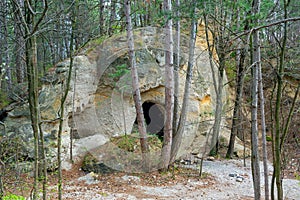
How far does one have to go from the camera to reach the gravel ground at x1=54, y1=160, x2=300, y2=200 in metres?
5.89

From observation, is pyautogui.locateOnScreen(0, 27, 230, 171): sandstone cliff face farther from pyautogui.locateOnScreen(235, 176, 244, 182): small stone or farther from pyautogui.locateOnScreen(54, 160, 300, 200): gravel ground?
pyautogui.locateOnScreen(235, 176, 244, 182): small stone

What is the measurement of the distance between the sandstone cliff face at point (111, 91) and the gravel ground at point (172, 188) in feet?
5.15

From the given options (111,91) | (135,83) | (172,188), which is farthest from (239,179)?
(111,91)

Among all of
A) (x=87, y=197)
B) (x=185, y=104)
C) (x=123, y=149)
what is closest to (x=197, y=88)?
(x=185, y=104)

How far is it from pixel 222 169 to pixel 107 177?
11.8 feet

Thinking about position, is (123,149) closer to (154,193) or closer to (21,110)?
(154,193)

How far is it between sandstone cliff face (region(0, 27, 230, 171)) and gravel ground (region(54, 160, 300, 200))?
1.57 m

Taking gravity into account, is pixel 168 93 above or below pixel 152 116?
above

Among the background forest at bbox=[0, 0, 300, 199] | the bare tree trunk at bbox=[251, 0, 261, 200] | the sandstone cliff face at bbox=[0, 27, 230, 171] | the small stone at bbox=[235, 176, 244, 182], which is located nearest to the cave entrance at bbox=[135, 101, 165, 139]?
the sandstone cliff face at bbox=[0, 27, 230, 171]

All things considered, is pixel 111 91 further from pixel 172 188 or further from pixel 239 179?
pixel 239 179

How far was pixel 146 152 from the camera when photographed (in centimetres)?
766

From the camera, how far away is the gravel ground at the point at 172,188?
5887 mm

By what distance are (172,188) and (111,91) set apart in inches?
165

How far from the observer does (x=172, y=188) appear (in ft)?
21.4
